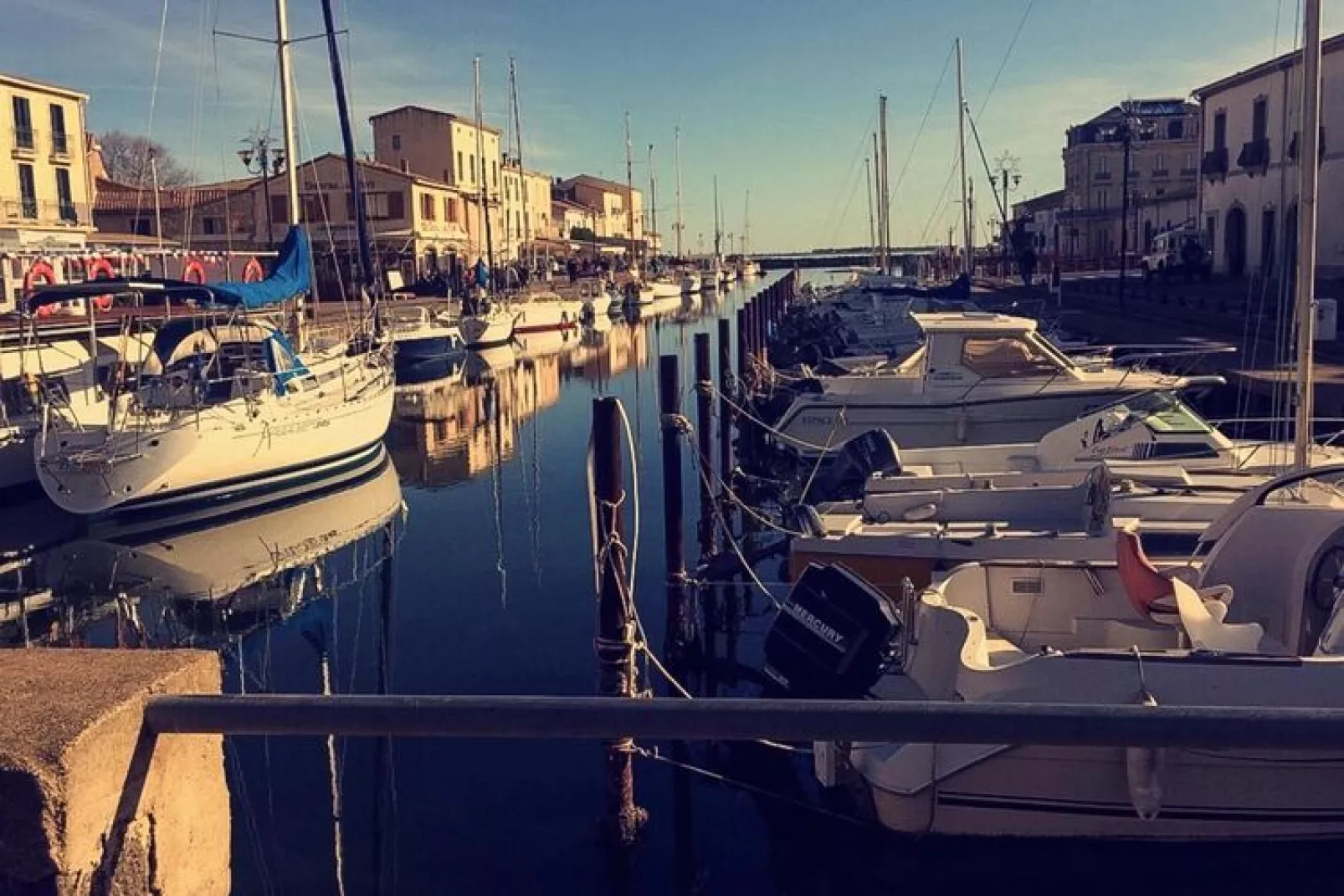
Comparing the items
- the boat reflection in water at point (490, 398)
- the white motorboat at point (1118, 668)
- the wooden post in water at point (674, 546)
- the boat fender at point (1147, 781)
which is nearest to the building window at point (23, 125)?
the boat reflection in water at point (490, 398)

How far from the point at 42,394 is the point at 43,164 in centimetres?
3505

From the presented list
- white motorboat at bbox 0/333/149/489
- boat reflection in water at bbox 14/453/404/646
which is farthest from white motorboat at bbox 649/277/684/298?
boat reflection in water at bbox 14/453/404/646

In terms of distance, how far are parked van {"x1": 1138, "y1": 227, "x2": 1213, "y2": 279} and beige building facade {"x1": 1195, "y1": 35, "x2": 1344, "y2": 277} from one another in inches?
33.4

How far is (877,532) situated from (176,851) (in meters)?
8.09

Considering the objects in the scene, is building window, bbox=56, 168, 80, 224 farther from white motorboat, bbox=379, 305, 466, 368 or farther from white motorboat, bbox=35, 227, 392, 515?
white motorboat, bbox=35, 227, 392, 515

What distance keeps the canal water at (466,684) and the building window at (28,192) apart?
33422 mm

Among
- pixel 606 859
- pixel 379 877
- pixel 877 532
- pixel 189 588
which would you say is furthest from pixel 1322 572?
pixel 189 588

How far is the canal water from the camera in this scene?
7.00m

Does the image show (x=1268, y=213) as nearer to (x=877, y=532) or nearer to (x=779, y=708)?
(x=877, y=532)

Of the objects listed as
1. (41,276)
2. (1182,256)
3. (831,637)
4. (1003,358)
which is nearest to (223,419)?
(1003,358)

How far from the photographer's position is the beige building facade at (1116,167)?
242 ft

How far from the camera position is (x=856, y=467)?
13.1m

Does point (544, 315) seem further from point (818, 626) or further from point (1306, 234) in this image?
point (818, 626)

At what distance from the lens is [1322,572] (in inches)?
288
